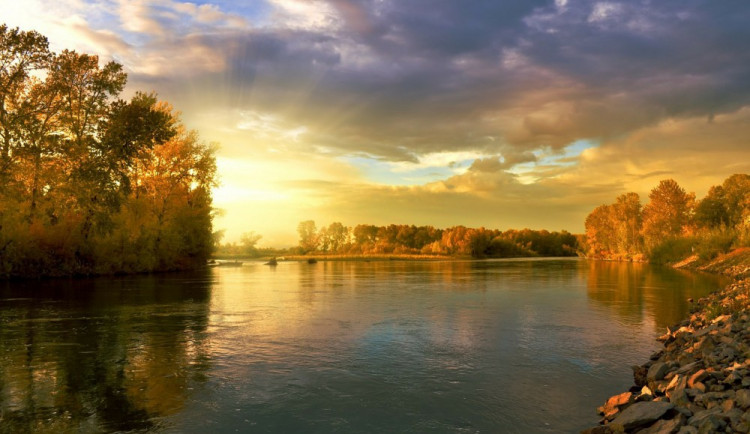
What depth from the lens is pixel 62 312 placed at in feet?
90.6

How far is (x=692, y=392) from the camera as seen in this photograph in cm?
1059

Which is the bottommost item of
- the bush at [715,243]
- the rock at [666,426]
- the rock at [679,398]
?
the rock at [666,426]

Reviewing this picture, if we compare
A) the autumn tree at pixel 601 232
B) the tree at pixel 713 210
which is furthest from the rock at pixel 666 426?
the autumn tree at pixel 601 232

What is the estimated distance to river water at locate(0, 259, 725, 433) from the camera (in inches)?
431

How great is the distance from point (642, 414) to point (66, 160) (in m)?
60.2

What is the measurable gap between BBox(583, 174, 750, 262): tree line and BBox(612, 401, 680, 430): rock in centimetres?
7717

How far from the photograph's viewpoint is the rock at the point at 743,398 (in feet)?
30.4

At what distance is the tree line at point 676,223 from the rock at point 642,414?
253 ft

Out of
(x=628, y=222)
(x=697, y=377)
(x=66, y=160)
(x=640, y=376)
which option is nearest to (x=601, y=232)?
(x=628, y=222)

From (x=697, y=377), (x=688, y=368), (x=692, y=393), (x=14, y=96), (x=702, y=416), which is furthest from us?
(x=14, y=96)

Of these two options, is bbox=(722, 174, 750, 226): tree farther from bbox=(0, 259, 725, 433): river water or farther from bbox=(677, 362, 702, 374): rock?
bbox=(677, 362, 702, 374): rock

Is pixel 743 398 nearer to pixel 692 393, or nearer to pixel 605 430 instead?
pixel 692 393

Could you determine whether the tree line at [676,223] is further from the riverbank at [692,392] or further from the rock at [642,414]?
the rock at [642,414]

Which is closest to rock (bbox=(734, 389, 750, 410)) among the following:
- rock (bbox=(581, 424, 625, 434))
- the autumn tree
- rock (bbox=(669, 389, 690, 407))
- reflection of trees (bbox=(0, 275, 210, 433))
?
rock (bbox=(669, 389, 690, 407))
